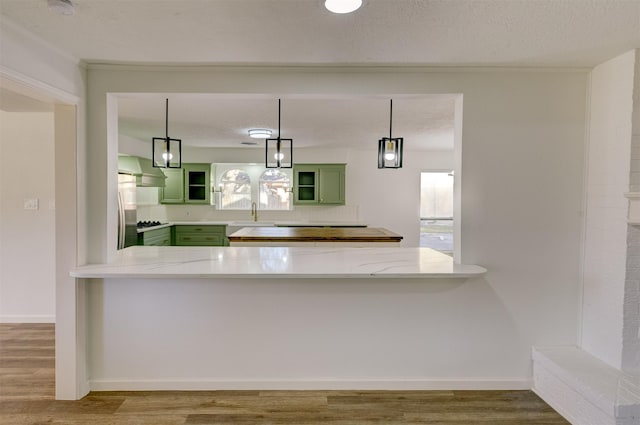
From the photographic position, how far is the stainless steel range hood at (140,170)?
4758 mm

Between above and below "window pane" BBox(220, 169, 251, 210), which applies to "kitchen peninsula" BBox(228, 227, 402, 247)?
below

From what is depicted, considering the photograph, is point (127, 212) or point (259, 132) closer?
point (127, 212)

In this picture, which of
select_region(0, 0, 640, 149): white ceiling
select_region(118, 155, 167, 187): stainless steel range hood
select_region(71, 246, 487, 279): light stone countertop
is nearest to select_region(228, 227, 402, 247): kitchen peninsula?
select_region(71, 246, 487, 279): light stone countertop

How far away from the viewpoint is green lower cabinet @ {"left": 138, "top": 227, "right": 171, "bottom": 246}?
5191mm

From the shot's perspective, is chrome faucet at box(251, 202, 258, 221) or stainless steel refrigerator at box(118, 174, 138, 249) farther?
chrome faucet at box(251, 202, 258, 221)

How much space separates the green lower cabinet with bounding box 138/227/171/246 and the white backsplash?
638 millimetres

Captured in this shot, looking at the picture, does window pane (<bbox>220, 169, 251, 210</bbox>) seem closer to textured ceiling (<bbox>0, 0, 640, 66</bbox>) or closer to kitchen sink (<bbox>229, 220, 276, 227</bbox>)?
kitchen sink (<bbox>229, 220, 276, 227</bbox>)

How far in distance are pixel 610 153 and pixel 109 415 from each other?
3.60 metres

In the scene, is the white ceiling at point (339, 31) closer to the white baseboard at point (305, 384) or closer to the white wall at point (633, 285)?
the white wall at point (633, 285)

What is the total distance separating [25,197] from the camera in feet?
12.1

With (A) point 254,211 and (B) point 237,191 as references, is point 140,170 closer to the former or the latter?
(B) point 237,191

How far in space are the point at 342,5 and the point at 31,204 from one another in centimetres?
382

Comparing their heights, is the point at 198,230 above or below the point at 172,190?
below

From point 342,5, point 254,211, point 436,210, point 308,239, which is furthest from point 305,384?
point 436,210
